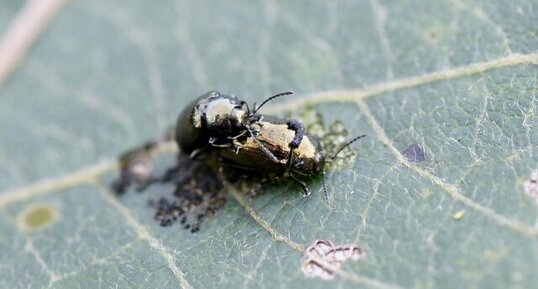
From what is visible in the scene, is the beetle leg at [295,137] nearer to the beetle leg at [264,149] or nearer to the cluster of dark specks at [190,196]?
the beetle leg at [264,149]

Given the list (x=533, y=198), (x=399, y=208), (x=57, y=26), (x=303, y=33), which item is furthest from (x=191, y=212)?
(x=57, y=26)

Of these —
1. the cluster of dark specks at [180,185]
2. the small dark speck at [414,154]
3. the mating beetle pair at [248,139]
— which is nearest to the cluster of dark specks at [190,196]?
the cluster of dark specks at [180,185]

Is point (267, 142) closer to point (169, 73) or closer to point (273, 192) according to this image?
point (273, 192)

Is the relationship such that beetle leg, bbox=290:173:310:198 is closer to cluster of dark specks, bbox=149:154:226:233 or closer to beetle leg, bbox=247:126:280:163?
beetle leg, bbox=247:126:280:163

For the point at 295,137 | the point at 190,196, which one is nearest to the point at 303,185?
the point at 295,137

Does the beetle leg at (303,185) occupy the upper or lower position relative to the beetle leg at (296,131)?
lower
